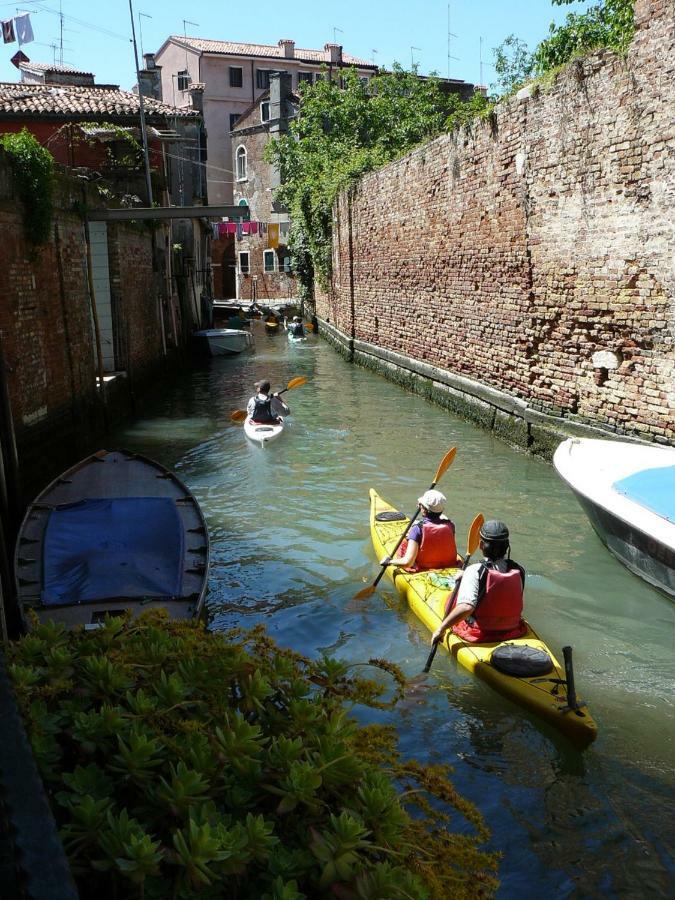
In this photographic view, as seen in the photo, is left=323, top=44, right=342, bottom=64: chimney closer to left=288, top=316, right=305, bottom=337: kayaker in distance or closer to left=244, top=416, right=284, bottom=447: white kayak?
left=288, top=316, right=305, bottom=337: kayaker in distance

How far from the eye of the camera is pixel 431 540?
22.4ft

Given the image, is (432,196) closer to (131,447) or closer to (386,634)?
(131,447)

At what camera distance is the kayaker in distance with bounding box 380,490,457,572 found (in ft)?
22.3

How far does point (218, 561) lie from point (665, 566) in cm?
397

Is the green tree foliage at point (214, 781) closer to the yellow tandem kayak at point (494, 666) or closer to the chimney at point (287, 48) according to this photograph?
the yellow tandem kayak at point (494, 666)

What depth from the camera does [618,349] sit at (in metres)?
9.63

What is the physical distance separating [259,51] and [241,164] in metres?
7.43

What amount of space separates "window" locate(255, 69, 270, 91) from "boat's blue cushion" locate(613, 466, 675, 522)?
151 feet

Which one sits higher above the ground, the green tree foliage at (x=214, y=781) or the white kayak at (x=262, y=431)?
the green tree foliage at (x=214, y=781)

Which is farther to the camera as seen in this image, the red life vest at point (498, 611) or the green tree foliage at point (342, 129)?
the green tree foliage at point (342, 129)

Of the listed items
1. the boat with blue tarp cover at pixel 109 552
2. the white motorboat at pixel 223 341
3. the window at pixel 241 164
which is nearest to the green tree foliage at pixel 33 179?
the boat with blue tarp cover at pixel 109 552

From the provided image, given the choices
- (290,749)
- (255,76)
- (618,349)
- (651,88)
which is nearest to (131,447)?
(618,349)

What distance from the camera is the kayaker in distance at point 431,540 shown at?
6801 mm

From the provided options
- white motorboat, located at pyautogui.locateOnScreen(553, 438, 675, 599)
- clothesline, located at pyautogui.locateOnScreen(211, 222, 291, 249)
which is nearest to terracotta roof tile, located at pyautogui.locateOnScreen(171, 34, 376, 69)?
clothesline, located at pyautogui.locateOnScreen(211, 222, 291, 249)
